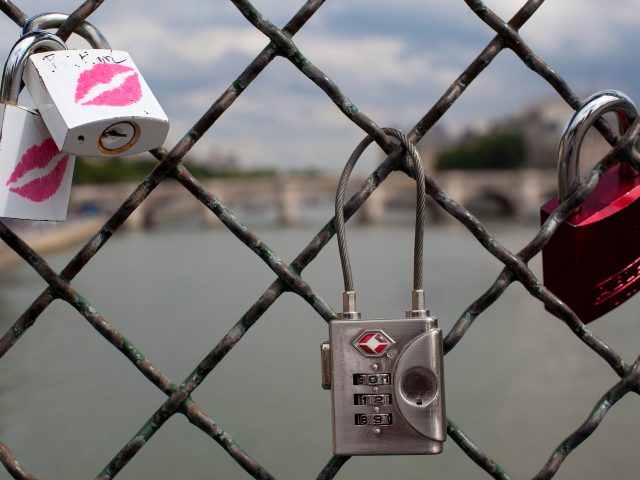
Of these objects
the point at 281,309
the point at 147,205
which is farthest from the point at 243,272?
the point at 147,205

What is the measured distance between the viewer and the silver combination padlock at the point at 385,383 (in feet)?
1.72

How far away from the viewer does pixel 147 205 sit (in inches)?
684

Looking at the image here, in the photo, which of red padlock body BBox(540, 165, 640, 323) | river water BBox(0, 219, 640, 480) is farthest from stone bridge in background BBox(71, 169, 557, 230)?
red padlock body BBox(540, 165, 640, 323)

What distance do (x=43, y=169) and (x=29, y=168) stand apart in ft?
0.03

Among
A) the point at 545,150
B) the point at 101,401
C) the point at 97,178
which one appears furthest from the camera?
the point at 545,150

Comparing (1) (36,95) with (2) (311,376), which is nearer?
(1) (36,95)

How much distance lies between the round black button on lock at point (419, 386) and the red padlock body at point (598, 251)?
0.62 ft

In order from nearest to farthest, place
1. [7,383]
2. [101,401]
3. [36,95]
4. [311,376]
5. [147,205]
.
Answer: [36,95] < [7,383] < [101,401] < [311,376] < [147,205]

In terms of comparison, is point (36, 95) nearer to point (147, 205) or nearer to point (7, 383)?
point (7, 383)

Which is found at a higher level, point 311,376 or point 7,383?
point 311,376

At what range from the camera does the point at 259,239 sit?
1.93 ft

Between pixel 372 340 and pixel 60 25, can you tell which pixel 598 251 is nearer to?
pixel 372 340

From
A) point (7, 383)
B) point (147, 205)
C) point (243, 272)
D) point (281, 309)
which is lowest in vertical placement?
point (7, 383)

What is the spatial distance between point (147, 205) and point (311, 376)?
1439 cm
